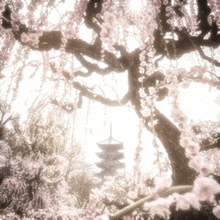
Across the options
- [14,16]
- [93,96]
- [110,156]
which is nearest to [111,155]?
[110,156]

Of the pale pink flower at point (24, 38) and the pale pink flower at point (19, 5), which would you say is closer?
the pale pink flower at point (19, 5)

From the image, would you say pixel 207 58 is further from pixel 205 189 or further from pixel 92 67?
pixel 205 189

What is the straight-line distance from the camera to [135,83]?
381cm

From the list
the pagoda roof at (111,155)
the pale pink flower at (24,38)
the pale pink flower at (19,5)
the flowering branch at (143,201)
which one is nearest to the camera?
the flowering branch at (143,201)

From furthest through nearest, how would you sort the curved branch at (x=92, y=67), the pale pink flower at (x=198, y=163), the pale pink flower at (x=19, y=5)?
the curved branch at (x=92, y=67)
the pale pink flower at (x=19, y=5)
the pale pink flower at (x=198, y=163)

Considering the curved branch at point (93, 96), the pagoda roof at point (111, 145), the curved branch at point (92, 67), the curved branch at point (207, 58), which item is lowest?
the curved branch at point (93, 96)

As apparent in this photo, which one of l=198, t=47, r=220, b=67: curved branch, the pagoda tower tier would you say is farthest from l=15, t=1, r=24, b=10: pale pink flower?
the pagoda tower tier

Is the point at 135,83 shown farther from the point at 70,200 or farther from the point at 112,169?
the point at 112,169

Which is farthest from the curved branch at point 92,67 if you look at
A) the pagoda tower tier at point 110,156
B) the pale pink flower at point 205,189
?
the pagoda tower tier at point 110,156

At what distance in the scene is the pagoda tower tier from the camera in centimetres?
2123

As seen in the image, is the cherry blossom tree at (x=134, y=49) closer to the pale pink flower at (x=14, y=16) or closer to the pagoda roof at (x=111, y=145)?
the pale pink flower at (x=14, y=16)

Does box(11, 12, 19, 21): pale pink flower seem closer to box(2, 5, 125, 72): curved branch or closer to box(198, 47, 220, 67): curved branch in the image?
box(2, 5, 125, 72): curved branch

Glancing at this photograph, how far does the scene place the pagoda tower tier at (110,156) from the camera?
21234 millimetres

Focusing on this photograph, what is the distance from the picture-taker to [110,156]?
22125 mm
